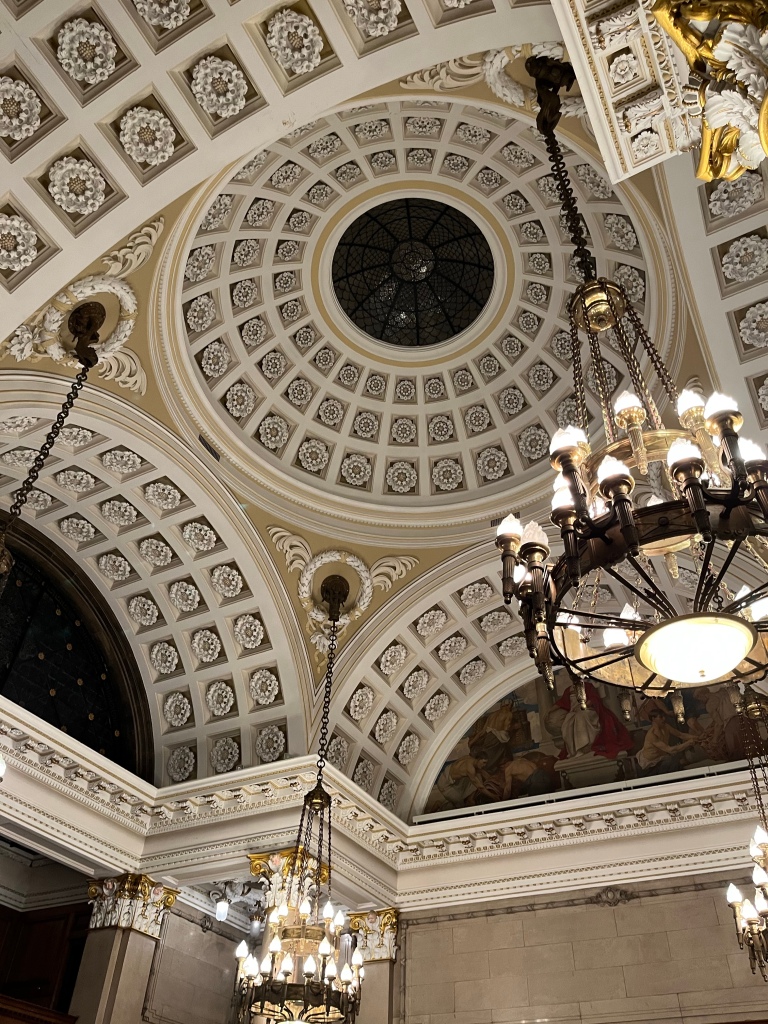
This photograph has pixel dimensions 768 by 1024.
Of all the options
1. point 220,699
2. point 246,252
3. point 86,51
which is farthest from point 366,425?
point 86,51

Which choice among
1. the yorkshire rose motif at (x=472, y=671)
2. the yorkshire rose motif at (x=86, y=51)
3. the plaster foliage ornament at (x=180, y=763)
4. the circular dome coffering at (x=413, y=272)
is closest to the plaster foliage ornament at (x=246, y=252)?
the circular dome coffering at (x=413, y=272)

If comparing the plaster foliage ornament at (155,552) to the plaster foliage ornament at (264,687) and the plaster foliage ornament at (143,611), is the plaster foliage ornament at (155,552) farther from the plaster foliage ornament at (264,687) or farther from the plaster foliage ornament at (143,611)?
the plaster foliage ornament at (264,687)

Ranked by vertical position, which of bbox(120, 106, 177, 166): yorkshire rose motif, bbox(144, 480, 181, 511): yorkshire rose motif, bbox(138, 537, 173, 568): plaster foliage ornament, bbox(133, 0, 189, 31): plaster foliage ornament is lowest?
bbox(120, 106, 177, 166): yorkshire rose motif

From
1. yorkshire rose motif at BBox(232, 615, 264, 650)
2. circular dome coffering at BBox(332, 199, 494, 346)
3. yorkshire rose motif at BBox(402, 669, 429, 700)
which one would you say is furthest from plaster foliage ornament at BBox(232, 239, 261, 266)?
yorkshire rose motif at BBox(402, 669, 429, 700)

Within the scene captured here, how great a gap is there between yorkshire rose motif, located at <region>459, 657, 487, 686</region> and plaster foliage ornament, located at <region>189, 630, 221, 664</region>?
14.4 ft

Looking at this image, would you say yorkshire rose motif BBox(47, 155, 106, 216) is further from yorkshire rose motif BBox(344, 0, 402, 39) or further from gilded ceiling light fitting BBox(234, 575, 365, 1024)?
gilded ceiling light fitting BBox(234, 575, 365, 1024)

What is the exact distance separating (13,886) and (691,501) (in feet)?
43.4

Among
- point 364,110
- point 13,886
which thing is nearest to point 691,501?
point 364,110

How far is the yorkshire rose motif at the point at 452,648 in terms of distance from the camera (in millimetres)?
14422

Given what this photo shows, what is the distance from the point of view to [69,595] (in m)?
13.0

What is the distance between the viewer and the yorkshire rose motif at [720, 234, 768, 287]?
8.39m

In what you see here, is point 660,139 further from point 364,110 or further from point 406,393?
point 406,393

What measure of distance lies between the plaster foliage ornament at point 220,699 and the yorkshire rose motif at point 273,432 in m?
3.83

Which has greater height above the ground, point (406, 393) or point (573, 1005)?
point (406, 393)
